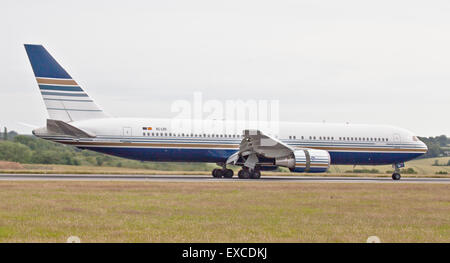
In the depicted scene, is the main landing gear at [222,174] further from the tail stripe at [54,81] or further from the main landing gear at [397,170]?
the main landing gear at [397,170]

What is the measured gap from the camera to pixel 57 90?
32.2m

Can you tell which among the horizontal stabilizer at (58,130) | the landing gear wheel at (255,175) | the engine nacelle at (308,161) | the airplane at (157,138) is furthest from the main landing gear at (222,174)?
the horizontal stabilizer at (58,130)

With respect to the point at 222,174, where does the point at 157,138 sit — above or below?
above

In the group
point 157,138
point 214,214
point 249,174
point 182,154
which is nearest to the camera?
point 214,214

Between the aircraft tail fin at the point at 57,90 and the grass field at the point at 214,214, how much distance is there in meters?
9.11

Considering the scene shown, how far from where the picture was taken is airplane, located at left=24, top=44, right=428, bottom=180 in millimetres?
31703

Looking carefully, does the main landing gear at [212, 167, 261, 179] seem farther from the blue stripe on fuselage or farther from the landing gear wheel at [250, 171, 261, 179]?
the blue stripe on fuselage

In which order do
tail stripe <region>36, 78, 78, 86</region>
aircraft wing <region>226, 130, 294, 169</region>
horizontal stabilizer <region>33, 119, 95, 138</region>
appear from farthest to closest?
aircraft wing <region>226, 130, 294, 169</region> < tail stripe <region>36, 78, 78, 86</region> < horizontal stabilizer <region>33, 119, 95, 138</region>

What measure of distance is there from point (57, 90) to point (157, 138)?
6038 mm

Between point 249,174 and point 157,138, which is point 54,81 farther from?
point 249,174

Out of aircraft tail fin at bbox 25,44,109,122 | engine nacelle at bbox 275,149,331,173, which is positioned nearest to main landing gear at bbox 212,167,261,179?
engine nacelle at bbox 275,149,331,173

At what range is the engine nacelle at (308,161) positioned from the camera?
31.7m

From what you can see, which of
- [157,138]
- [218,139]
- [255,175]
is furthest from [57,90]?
[255,175]
